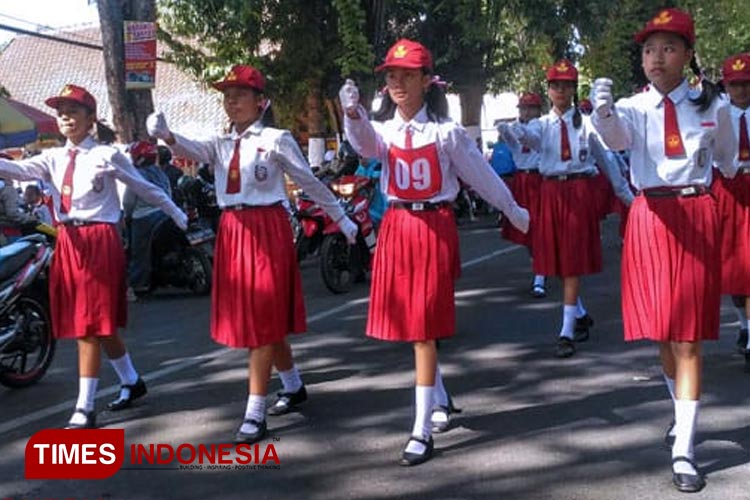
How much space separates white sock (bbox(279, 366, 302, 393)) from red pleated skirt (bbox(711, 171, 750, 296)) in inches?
105

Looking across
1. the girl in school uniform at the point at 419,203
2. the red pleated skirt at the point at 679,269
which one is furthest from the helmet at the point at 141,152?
the red pleated skirt at the point at 679,269

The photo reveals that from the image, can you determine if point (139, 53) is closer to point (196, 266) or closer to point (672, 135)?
point (196, 266)

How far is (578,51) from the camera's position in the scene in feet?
71.6

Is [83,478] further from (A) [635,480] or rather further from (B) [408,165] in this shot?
(A) [635,480]

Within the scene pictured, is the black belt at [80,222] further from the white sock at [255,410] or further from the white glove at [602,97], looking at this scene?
the white glove at [602,97]

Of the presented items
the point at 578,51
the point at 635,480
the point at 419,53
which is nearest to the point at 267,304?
the point at 419,53

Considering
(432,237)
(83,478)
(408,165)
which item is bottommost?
(83,478)

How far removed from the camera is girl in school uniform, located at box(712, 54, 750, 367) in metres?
5.88

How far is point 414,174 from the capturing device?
4.54 meters

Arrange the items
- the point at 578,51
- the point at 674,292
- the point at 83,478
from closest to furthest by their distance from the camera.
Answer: the point at 674,292
the point at 83,478
the point at 578,51

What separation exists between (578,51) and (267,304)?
18.4 meters

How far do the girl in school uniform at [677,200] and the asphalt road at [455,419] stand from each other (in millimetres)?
500

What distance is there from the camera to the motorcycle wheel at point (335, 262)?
9500 mm

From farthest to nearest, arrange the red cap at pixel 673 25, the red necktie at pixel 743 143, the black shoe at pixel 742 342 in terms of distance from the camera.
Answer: the black shoe at pixel 742 342 < the red necktie at pixel 743 143 < the red cap at pixel 673 25
